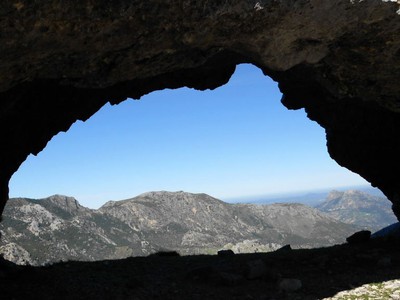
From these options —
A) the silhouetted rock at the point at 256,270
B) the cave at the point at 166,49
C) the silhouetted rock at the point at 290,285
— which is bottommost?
the silhouetted rock at the point at 290,285

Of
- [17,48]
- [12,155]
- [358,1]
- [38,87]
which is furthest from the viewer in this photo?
[12,155]

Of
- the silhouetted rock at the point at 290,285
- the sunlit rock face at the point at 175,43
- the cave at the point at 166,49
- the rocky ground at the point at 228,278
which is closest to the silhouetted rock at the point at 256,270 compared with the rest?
the rocky ground at the point at 228,278

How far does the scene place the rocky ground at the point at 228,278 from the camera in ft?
62.7

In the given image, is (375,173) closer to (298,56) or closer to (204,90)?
(204,90)

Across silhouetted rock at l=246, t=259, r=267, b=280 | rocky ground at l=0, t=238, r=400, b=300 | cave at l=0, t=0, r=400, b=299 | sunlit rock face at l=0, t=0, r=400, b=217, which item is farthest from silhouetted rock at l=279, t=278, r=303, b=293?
sunlit rock face at l=0, t=0, r=400, b=217

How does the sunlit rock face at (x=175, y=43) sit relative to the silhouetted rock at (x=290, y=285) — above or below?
above

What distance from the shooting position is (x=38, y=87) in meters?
25.6

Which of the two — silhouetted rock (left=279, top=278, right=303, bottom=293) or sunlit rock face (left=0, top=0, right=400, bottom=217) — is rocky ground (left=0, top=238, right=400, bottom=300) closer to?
silhouetted rock (left=279, top=278, right=303, bottom=293)

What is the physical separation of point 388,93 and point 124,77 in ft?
50.3

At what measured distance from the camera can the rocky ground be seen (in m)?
19.1

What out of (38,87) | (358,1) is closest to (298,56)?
(358,1)

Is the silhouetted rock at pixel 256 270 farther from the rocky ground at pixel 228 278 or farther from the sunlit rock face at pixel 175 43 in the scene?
the sunlit rock face at pixel 175 43

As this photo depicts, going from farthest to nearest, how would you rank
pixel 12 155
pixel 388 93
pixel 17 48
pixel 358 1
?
pixel 12 155 < pixel 388 93 < pixel 358 1 < pixel 17 48

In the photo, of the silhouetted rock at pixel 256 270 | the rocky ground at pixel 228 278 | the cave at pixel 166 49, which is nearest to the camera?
the cave at pixel 166 49
